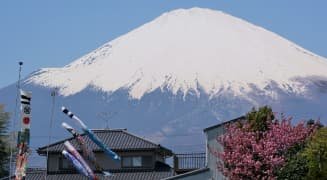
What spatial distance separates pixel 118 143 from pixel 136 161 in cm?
154

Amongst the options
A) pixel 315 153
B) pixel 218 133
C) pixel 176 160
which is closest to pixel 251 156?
pixel 315 153

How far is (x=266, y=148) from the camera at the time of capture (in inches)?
1329

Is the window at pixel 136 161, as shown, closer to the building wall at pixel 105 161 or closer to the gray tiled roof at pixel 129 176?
the building wall at pixel 105 161

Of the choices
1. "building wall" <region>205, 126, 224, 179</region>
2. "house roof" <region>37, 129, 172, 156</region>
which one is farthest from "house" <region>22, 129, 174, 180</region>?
"building wall" <region>205, 126, 224, 179</region>

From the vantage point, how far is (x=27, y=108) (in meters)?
34.0

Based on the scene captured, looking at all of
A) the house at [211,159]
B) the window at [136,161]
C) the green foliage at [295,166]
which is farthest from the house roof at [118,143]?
the green foliage at [295,166]

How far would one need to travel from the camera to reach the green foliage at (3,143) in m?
60.1

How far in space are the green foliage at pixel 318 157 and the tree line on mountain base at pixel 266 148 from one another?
4.29 ft

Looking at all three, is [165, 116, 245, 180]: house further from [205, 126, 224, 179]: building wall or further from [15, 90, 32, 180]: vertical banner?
[15, 90, 32, 180]: vertical banner

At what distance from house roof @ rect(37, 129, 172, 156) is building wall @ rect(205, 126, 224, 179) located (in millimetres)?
11162

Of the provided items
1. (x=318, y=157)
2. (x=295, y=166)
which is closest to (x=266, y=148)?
(x=295, y=166)

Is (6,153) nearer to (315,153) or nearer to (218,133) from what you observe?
(218,133)

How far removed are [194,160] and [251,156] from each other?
18.3 metres

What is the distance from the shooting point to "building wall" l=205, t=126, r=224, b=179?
1597 inches
